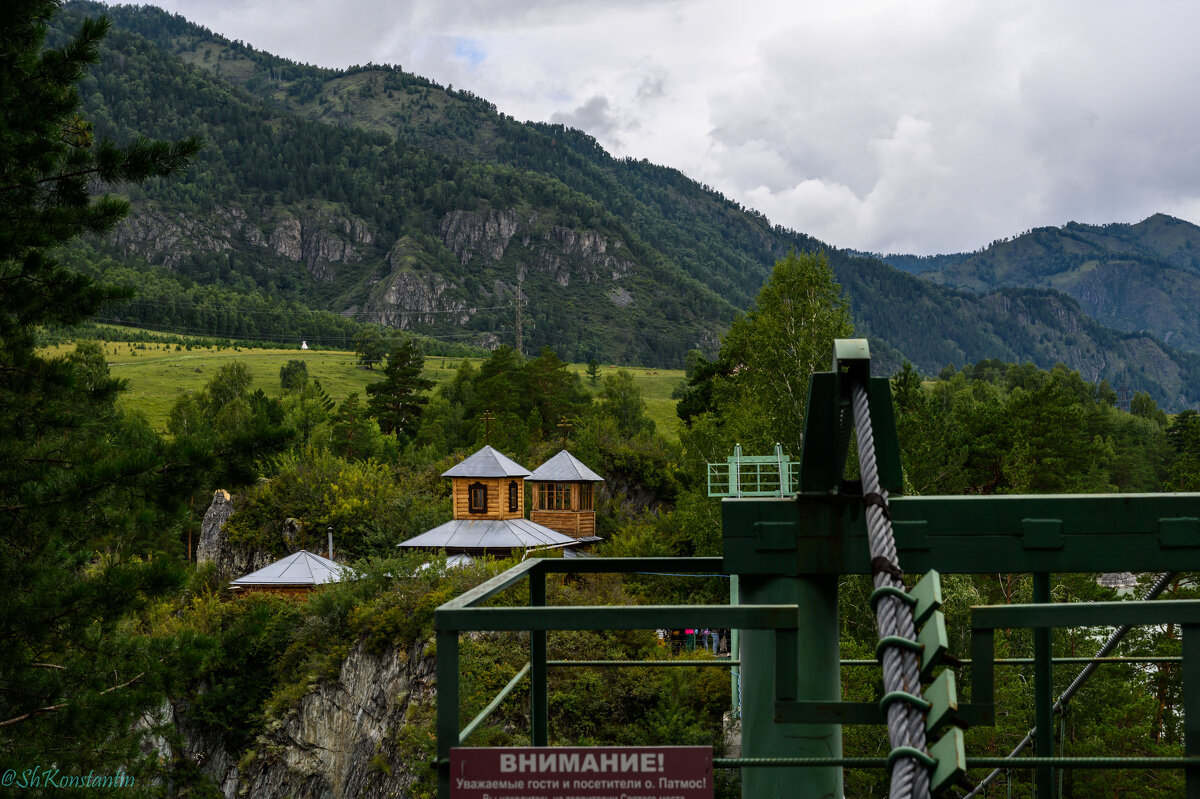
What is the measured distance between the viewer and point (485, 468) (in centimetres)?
3781

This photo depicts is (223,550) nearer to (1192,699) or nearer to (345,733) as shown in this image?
(345,733)

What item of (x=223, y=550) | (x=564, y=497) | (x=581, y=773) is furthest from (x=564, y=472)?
(x=581, y=773)

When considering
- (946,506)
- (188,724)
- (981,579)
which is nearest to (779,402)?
(981,579)

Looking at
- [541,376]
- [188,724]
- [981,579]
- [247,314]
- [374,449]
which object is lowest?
[188,724]

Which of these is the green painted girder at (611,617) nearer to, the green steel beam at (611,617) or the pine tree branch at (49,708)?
the green steel beam at (611,617)

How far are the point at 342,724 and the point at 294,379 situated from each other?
81354 mm

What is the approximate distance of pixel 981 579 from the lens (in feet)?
107

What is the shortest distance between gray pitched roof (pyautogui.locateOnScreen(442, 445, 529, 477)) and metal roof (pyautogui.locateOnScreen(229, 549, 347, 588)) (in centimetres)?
591

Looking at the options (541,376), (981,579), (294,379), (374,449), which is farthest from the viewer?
(294,379)

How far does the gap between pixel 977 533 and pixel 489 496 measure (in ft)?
115

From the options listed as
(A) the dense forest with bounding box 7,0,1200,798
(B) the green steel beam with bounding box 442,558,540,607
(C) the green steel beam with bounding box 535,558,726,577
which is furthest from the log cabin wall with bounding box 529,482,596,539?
(B) the green steel beam with bounding box 442,558,540,607

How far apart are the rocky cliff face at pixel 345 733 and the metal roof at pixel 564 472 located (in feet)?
56.0

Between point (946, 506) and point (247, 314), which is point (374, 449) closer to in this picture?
point (946, 506)

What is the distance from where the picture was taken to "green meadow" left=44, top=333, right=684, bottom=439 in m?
95.3
